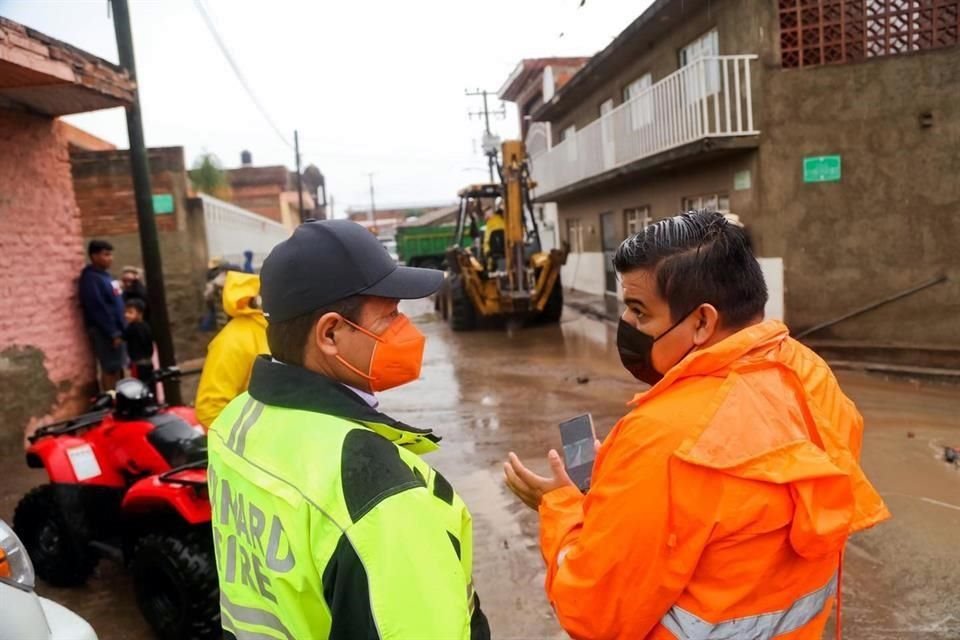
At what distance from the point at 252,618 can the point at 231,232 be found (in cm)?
1354

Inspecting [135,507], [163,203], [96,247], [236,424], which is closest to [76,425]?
[135,507]

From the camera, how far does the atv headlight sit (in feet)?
6.64

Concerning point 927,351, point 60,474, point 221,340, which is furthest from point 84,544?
point 927,351

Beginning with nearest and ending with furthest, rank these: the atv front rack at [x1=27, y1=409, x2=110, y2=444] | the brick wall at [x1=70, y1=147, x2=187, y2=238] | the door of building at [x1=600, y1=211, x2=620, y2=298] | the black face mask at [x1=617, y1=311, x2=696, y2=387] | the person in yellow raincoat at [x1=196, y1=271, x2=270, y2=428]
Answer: the black face mask at [x1=617, y1=311, x2=696, y2=387]
the person in yellow raincoat at [x1=196, y1=271, x2=270, y2=428]
the atv front rack at [x1=27, y1=409, x2=110, y2=444]
the brick wall at [x1=70, y1=147, x2=187, y2=238]
the door of building at [x1=600, y1=211, x2=620, y2=298]

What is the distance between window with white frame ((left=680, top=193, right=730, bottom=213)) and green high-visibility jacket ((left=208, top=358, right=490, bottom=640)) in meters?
9.70

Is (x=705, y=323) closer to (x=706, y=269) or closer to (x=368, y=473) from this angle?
(x=706, y=269)

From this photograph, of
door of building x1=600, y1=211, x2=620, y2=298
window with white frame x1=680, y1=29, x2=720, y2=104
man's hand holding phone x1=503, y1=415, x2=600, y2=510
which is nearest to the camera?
man's hand holding phone x1=503, y1=415, x2=600, y2=510

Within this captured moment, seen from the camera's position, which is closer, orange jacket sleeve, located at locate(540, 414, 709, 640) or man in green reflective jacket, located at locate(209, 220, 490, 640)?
man in green reflective jacket, located at locate(209, 220, 490, 640)

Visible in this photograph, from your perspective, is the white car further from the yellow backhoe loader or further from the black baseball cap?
the yellow backhoe loader

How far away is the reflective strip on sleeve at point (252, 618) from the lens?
117cm

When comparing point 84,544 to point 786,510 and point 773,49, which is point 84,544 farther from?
point 773,49

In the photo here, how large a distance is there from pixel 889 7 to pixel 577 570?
33.4ft

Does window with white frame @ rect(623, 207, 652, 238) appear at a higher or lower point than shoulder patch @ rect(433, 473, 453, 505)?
higher

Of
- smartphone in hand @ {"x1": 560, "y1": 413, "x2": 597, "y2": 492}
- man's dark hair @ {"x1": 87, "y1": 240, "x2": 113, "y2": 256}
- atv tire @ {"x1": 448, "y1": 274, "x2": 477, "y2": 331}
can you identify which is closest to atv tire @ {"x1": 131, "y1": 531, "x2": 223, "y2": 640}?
smartphone in hand @ {"x1": 560, "y1": 413, "x2": 597, "y2": 492}
